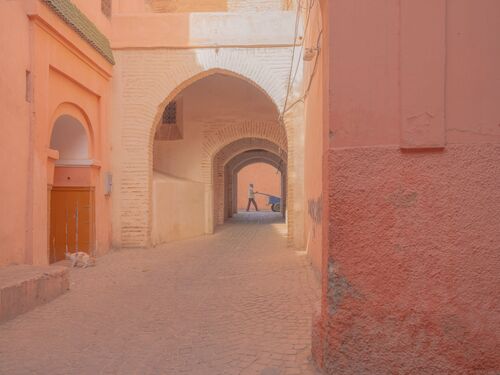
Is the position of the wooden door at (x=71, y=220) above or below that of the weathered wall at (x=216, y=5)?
below

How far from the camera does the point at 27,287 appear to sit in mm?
4609

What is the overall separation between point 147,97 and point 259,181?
69.6 ft

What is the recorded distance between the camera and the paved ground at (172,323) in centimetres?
316

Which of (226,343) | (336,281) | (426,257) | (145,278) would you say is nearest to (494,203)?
(426,257)

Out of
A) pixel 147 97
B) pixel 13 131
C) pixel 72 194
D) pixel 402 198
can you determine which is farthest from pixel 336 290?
pixel 147 97

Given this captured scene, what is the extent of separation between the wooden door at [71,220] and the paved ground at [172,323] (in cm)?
135

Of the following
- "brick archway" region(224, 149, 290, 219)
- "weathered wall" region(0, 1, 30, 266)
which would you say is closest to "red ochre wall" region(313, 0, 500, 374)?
"weathered wall" region(0, 1, 30, 266)

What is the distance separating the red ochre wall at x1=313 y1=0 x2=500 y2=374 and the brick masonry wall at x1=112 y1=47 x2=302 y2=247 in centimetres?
671

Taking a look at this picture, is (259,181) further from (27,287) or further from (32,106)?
(27,287)

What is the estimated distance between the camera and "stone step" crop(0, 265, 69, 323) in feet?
14.0

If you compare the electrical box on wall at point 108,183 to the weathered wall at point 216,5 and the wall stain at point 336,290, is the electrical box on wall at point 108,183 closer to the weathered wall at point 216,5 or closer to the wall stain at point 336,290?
Result: the weathered wall at point 216,5

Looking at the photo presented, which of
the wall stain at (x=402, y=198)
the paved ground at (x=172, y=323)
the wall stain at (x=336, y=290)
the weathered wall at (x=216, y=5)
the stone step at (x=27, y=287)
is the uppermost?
the weathered wall at (x=216, y=5)

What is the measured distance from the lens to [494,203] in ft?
8.27

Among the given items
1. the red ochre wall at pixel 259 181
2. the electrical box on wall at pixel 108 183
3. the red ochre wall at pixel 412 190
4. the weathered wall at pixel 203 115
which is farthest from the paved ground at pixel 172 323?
the red ochre wall at pixel 259 181
